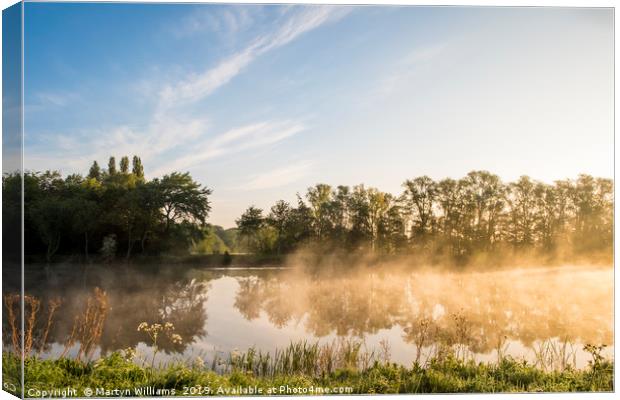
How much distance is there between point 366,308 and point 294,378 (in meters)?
1.22

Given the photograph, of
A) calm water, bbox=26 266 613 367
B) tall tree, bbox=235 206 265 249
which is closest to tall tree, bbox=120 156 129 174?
calm water, bbox=26 266 613 367

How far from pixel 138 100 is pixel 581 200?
549cm

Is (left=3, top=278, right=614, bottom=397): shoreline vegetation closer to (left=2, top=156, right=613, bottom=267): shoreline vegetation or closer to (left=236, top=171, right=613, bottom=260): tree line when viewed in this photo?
(left=2, top=156, right=613, bottom=267): shoreline vegetation

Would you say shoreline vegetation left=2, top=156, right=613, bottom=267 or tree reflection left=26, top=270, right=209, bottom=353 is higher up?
shoreline vegetation left=2, top=156, right=613, bottom=267

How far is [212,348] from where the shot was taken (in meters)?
6.62

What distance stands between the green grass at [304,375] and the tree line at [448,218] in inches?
52.9

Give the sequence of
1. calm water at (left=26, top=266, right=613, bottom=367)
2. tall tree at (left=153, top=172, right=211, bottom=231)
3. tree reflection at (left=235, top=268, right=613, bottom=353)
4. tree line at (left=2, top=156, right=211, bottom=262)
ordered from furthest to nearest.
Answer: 1. tree reflection at (left=235, top=268, right=613, bottom=353)
2. tall tree at (left=153, top=172, right=211, bottom=231)
3. calm water at (left=26, top=266, right=613, bottom=367)
4. tree line at (left=2, top=156, right=211, bottom=262)

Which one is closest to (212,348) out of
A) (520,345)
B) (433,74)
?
(520,345)

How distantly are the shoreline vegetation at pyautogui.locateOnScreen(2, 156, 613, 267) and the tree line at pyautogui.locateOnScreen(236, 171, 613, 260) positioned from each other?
0.01 metres

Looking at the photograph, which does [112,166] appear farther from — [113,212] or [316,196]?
[316,196]

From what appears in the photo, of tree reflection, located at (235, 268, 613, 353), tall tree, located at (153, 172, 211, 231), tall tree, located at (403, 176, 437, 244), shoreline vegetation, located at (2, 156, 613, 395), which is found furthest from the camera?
tall tree, located at (403, 176, 437, 244)

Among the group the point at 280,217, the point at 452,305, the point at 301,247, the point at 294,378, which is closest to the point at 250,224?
the point at 280,217

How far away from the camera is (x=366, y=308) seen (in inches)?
275

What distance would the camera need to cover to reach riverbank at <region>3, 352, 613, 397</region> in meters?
6.30
